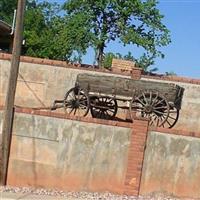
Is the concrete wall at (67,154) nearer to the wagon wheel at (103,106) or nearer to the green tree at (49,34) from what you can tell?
the wagon wheel at (103,106)

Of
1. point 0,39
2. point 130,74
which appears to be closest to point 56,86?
point 130,74

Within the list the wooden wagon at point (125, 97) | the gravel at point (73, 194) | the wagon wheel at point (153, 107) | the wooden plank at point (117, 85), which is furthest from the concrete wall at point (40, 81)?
the gravel at point (73, 194)

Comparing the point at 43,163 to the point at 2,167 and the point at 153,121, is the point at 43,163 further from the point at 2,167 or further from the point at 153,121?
the point at 153,121

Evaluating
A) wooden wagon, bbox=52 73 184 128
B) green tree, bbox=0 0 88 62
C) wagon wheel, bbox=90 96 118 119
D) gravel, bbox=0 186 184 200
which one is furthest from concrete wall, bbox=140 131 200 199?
green tree, bbox=0 0 88 62

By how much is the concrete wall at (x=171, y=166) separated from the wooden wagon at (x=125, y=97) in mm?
4124

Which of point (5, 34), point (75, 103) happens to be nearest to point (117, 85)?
point (75, 103)

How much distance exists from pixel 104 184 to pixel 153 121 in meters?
4.63

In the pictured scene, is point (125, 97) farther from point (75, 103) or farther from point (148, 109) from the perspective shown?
point (75, 103)

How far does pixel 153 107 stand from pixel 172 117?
2.42 meters

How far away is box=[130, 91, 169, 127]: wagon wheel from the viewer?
1794cm

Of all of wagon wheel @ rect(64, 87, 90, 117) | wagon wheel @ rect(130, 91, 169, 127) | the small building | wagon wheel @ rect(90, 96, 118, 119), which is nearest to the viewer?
wagon wheel @ rect(130, 91, 169, 127)

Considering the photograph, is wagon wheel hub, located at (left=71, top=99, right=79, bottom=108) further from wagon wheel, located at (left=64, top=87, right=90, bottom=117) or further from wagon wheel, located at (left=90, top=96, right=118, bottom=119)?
wagon wheel, located at (left=90, top=96, right=118, bottom=119)

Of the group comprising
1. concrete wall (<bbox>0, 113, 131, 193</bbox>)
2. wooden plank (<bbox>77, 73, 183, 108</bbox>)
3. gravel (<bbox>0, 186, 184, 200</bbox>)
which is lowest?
gravel (<bbox>0, 186, 184, 200</bbox>)

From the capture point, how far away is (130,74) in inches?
841
